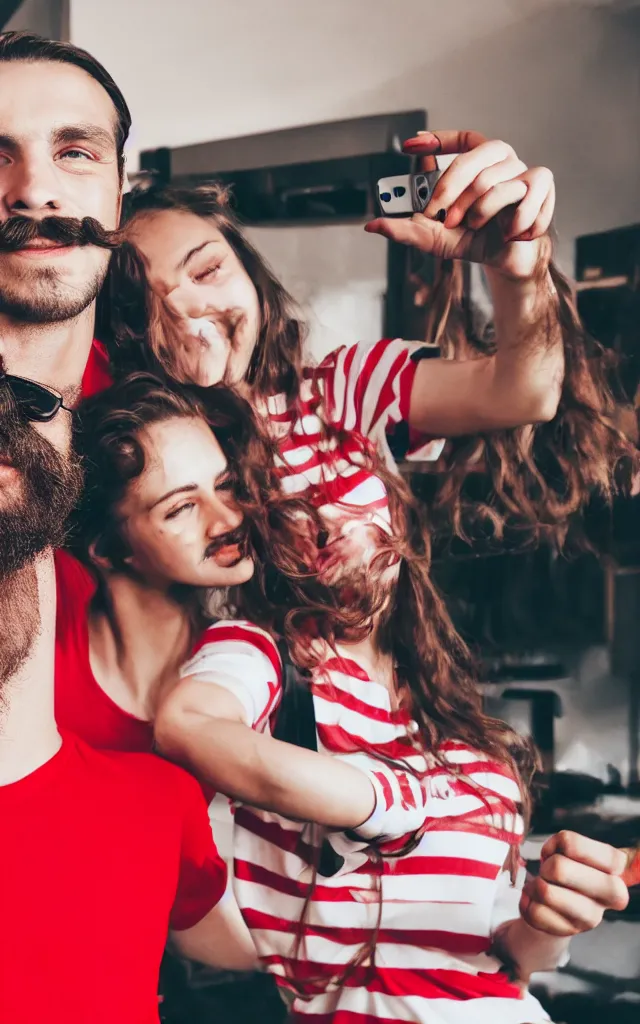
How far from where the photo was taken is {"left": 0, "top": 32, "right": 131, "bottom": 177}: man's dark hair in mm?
1066

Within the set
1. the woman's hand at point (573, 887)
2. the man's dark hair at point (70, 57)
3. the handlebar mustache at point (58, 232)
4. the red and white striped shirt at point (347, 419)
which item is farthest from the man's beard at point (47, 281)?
the woman's hand at point (573, 887)

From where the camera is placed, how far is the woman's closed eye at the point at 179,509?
1.02 metres

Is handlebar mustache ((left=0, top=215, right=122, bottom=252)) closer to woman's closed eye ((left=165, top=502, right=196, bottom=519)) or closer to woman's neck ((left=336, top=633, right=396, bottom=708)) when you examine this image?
woman's closed eye ((left=165, top=502, right=196, bottom=519))

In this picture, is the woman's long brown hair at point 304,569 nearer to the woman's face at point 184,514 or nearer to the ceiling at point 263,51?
the woman's face at point 184,514

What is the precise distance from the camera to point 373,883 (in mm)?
1013

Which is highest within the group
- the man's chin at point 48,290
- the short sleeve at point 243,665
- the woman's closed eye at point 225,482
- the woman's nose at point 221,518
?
the man's chin at point 48,290

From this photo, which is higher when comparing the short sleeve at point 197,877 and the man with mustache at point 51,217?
the man with mustache at point 51,217

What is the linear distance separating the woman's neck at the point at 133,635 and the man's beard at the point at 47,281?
12.8 inches

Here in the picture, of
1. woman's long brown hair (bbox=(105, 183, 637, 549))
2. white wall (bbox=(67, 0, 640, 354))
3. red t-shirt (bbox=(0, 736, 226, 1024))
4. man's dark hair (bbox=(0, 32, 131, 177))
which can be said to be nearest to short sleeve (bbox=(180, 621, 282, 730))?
red t-shirt (bbox=(0, 736, 226, 1024))

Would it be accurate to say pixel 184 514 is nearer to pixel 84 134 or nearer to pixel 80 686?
pixel 80 686

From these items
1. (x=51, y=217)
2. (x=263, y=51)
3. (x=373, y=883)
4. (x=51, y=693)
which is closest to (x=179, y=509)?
(x=51, y=693)

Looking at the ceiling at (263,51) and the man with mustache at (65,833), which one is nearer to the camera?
the man with mustache at (65,833)

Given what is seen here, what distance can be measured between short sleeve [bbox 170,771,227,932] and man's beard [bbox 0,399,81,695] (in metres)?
0.29

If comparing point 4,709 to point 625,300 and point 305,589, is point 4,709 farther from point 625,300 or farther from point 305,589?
point 625,300
